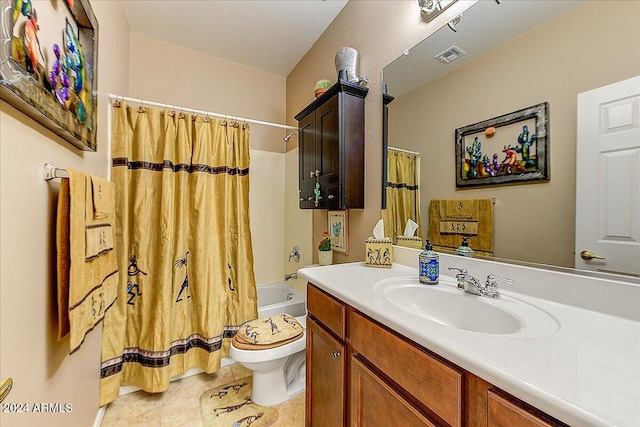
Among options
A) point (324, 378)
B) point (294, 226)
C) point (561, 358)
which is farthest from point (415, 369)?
point (294, 226)

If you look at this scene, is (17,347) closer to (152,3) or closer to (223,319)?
(223,319)

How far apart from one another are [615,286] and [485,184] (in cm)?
48

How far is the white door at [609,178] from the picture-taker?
68 cm

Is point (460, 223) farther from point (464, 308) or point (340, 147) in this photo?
point (340, 147)

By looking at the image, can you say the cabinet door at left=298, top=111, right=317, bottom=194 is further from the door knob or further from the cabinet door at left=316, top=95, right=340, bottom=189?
the door knob

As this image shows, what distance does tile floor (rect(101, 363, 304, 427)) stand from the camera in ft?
4.63

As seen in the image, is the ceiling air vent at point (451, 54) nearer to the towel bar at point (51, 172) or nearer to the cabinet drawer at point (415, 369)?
the cabinet drawer at point (415, 369)

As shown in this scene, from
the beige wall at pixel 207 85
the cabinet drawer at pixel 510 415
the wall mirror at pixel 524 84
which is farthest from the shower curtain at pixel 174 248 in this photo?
the cabinet drawer at pixel 510 415

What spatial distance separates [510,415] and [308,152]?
1686 millimetres

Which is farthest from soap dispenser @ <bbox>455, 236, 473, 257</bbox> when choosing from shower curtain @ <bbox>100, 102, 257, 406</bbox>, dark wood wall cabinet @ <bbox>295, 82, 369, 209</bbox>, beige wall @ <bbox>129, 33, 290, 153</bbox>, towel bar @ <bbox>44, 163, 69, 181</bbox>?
beige wall @ <bbox>129, 33, 290, 153</bbox>

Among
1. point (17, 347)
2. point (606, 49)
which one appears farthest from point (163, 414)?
point (606, 49)

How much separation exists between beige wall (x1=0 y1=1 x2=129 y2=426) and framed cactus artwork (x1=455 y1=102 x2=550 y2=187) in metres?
1.50

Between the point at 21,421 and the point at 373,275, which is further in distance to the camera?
the point at 373,275

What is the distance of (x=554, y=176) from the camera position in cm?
83
